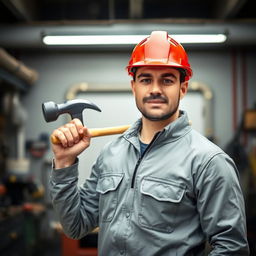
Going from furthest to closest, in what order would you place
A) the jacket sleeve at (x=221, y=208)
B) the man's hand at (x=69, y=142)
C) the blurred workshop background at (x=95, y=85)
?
1. the blurred workshop background at (x=95, y=85)
2. the man's hand at (x=69, y=142)
3. the jacket sleeve at (x=221, y=208)

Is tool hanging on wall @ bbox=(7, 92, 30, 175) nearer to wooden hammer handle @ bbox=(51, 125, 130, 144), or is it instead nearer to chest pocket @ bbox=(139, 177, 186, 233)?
wooden hammer handle @ bbox=(51, 125, 130, 144)

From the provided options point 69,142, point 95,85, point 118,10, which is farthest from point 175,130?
point 118,10

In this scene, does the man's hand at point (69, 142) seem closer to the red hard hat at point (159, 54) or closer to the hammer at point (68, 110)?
the hammer at point (68, 110)

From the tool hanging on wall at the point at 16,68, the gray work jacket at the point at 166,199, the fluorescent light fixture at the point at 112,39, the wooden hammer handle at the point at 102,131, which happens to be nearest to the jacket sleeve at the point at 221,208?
the gray work jacket at the point at 166,199

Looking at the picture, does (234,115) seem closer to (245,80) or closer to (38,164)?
(245,80)

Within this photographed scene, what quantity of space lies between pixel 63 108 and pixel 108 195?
40 cm

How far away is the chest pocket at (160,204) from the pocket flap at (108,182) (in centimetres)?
14

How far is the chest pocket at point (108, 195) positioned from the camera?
1.54m

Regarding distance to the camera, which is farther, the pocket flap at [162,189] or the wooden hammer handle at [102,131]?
the wooden hammer handle at [102,131]

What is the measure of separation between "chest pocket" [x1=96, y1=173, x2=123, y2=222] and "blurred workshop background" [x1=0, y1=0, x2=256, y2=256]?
3.00 m

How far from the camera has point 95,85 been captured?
196 inches

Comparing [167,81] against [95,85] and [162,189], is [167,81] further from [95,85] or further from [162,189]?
[95,85]

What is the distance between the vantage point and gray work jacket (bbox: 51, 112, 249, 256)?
4.43 ft

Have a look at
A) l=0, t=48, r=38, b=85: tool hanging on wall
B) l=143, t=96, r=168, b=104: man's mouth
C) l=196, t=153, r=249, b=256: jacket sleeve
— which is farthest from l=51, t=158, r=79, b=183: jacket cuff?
l=0, t=48, r=38, b=85: tool hanging on wall
